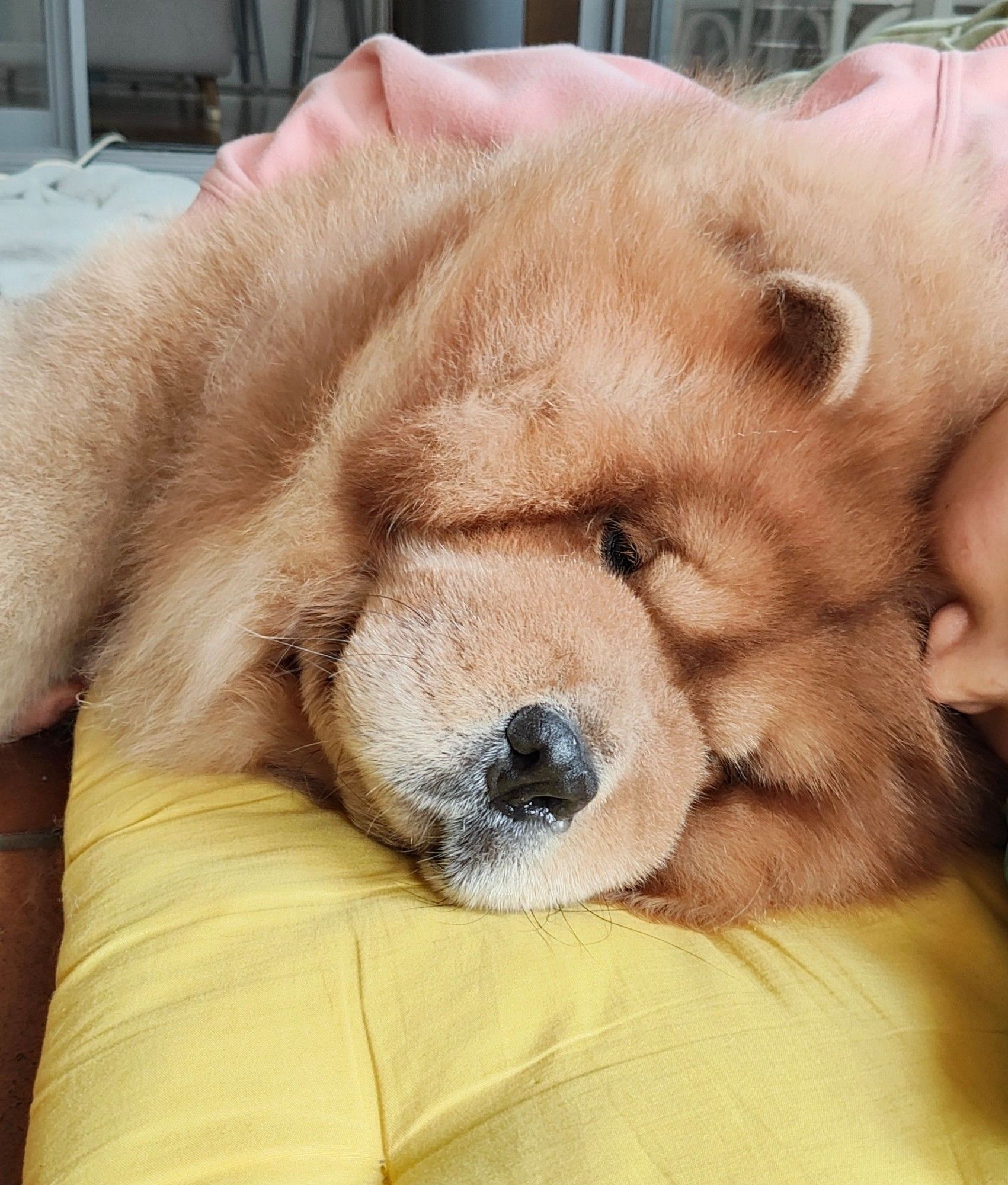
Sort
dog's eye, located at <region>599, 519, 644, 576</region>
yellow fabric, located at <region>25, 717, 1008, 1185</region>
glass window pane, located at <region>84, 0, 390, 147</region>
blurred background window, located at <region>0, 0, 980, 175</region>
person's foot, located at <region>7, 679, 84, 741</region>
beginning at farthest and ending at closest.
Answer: glass window pane, located at <region>84, 0, 390, 147</region> < blurred background window, located at <region>0, 0, 980, 175</region> < person's foot, located at <region>7, 679, 84, 741</region> < dog's eye, located at <region>599, 519, 644, 576</region> < yellow fabric, located at <region>25, 717, 1008, 1185</region>

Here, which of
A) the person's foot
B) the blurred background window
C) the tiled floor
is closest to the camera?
the tiled floor

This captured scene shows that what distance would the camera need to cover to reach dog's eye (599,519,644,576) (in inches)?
43.4

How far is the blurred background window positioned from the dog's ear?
3011 millimetres

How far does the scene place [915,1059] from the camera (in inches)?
35.8

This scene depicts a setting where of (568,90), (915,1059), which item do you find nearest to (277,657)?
(915,1059)

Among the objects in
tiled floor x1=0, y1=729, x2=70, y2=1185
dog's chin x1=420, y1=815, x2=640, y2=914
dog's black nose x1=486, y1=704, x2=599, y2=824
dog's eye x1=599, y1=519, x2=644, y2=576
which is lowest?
tiled floor x1=0, y1=729, x2=70, y2=1185

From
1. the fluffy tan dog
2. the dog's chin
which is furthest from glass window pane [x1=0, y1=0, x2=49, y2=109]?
the dog's chin

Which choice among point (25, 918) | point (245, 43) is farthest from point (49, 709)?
point (245, 43)

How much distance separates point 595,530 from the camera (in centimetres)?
110

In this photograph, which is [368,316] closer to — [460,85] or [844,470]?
[844,470]

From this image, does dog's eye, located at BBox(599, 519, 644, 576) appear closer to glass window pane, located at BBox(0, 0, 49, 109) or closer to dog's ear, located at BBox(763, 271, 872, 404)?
dog's ear, located at BBox(763, 271, 872, 404)

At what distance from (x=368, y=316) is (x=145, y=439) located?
A: 0.37 m

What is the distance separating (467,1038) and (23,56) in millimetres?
5511

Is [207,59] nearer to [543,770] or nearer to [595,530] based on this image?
[595,530]
